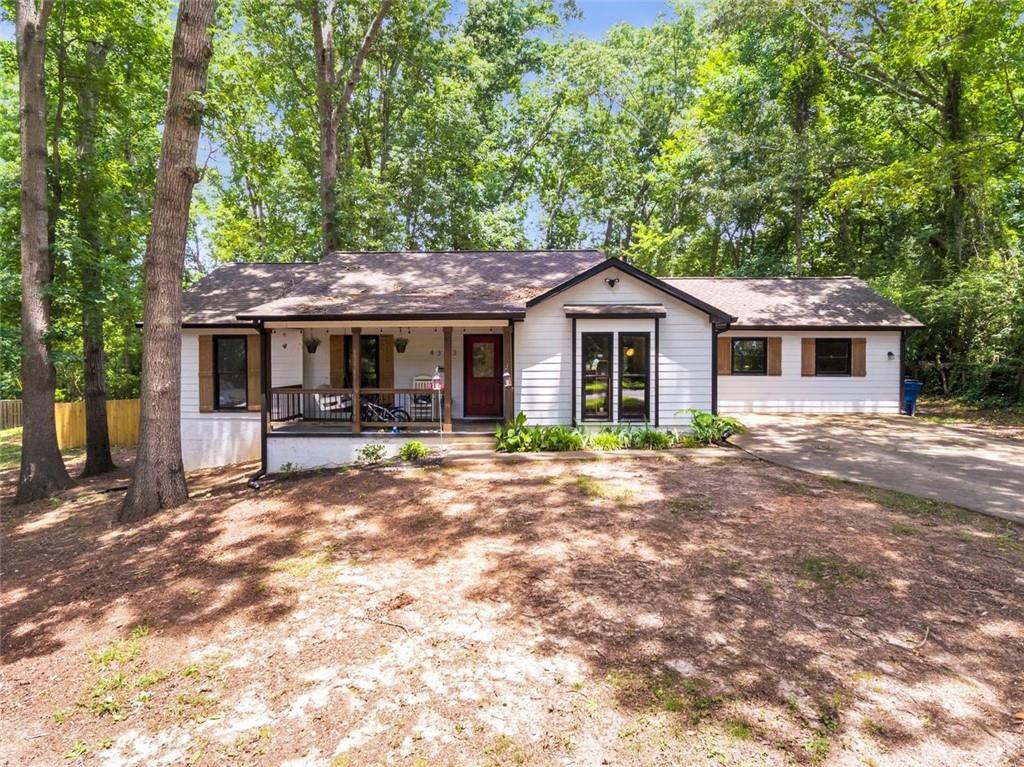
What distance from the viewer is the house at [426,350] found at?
390 inches

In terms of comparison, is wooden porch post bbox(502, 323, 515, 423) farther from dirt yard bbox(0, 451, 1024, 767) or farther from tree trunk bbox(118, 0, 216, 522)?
tree trunk bbox(118, 0, 216, 522)

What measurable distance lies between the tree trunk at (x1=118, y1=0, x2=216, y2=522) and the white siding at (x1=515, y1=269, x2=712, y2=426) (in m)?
6.11

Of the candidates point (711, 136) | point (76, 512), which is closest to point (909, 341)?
point (711, 136)

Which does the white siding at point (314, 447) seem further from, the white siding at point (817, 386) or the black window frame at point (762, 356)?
the white siding at point (817, 386)

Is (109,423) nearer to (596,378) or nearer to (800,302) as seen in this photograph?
(596,378)

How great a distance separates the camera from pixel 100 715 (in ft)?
10.7

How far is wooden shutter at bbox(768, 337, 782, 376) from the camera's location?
15445 mm

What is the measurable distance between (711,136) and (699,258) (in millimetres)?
7475

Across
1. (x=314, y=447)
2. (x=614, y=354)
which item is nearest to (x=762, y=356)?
(x=614, y=354)

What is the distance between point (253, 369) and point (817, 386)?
15590mm

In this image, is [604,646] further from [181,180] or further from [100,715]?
[181,180]

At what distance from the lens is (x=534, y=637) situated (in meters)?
3.80

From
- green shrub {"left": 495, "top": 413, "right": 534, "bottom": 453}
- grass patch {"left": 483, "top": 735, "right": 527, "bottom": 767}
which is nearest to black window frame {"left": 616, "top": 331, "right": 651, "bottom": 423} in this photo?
green shrub {"left": 495, "top": 413, "right": 534, "bottom": 453}

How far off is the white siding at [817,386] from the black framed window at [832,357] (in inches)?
6.6
